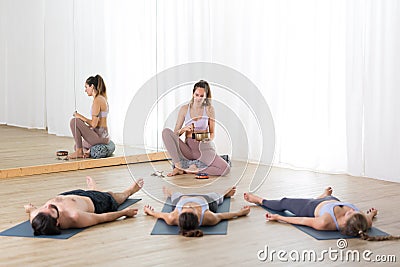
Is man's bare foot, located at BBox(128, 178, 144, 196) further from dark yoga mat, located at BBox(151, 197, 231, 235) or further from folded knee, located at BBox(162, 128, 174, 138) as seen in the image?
folded knee, located at BBox(162, 128, 174, 138)

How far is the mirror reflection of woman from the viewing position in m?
5.84

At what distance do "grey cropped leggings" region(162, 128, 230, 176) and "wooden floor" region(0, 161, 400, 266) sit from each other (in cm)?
33

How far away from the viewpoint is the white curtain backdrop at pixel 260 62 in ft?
17.8

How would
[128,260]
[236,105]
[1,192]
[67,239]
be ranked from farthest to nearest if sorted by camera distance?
[236,105] < [1,192] < [67,239] < [128,260]

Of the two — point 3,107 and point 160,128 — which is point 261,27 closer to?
point 160,128

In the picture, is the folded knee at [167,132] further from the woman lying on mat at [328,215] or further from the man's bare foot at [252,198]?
the woman lying on mat at [328,215]

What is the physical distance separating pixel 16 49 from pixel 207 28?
81.7 inches

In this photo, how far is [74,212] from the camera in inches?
156

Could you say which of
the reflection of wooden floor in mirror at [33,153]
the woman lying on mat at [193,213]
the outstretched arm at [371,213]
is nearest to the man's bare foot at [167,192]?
the woman lying on mat at [193,213]

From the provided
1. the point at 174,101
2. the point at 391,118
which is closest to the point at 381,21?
the point at 391,118

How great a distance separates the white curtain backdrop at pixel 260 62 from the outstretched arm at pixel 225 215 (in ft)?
5.33

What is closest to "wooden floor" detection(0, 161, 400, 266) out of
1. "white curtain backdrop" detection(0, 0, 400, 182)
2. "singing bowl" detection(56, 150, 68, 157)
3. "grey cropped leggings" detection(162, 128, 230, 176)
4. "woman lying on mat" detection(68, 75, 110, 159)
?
"grey cropped leggings" detection(162, 128, 230, 176)

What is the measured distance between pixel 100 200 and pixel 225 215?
82 centimetres

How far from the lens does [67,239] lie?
3758mm
